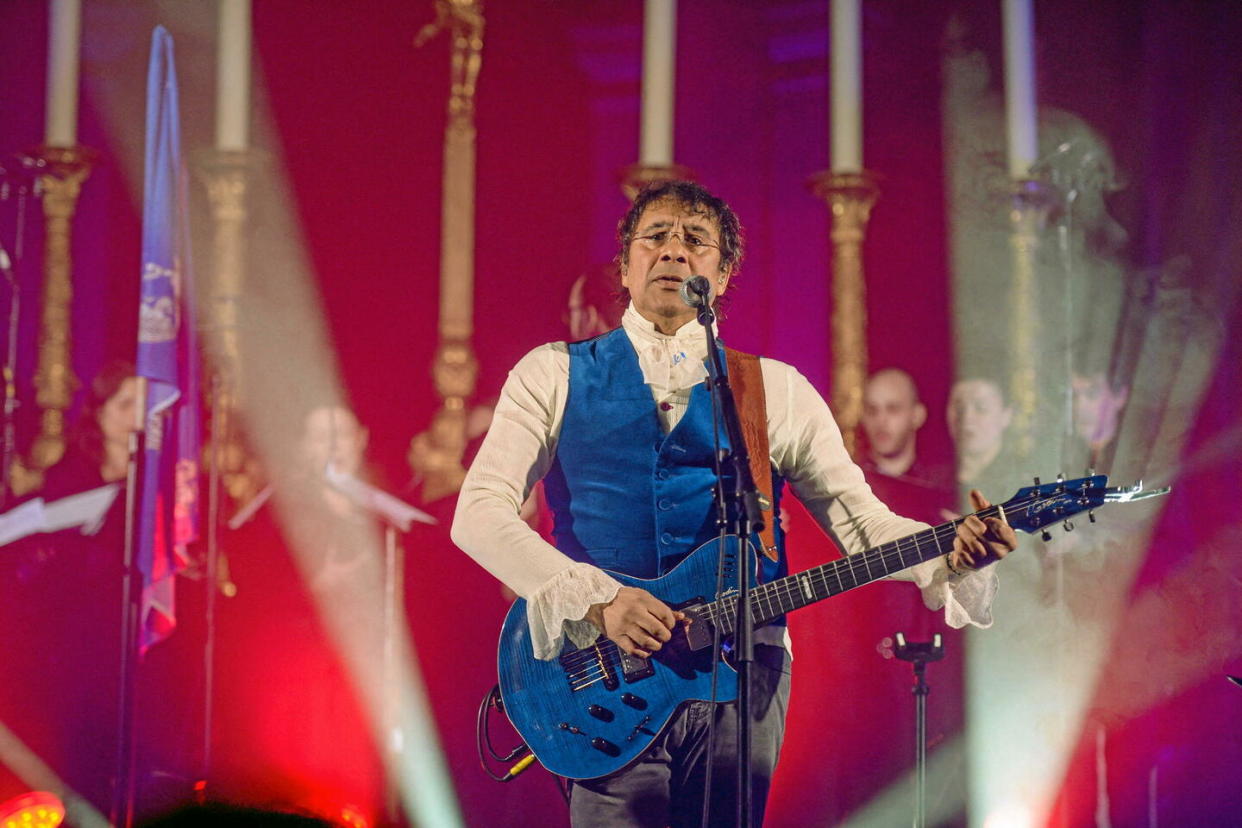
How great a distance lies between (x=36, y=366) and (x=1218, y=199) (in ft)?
17.9

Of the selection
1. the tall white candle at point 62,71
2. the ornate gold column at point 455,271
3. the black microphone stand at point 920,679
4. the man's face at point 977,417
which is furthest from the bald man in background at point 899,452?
the tall white candle at point 62,71

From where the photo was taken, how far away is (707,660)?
8.23 ft

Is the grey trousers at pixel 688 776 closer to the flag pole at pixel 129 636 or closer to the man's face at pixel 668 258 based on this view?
the man's face at pixel 668 258

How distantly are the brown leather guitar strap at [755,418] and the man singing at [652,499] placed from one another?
4 cm

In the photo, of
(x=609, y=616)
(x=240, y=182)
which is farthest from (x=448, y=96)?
(x=609, y=616)

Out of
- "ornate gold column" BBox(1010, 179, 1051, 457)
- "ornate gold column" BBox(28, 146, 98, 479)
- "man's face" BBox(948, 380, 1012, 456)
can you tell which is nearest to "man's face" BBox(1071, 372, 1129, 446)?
"ornate gold column" BBox(1010, 179, 1051, 457)

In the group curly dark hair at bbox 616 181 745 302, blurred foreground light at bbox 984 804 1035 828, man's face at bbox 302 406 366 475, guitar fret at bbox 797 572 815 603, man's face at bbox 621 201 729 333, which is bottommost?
blurred foreground light at bbox 984 804 1035 828

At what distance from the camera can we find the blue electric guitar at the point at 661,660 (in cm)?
249

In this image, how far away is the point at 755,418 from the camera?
276 centimetres

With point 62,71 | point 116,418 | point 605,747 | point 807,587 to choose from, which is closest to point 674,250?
point 807,587

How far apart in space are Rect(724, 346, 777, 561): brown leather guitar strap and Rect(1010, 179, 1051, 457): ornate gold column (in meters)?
2.93

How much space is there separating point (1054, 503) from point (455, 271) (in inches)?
149

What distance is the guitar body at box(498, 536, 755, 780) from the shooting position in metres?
2.49

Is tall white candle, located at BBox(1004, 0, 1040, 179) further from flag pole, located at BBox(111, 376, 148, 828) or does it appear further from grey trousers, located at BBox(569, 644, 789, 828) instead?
flag pole, located at BBox(111, 376, 148, 828)
